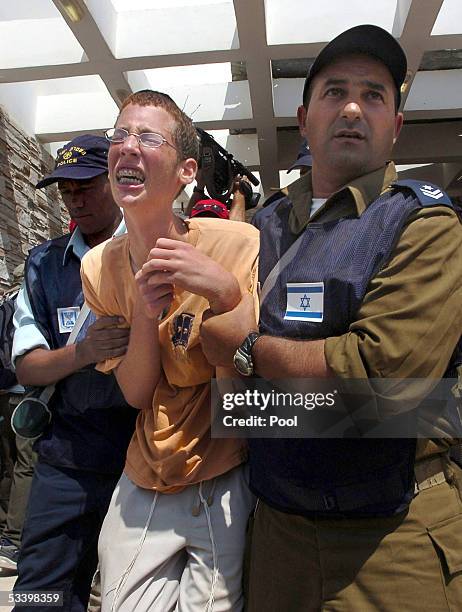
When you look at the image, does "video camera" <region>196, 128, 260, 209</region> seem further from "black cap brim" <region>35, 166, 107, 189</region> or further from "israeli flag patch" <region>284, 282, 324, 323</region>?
"israeli flag patch" <region>284, 282, 324, 323</region>

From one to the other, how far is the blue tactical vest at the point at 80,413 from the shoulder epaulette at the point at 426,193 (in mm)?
1116

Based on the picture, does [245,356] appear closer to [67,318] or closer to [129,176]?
[129,176]

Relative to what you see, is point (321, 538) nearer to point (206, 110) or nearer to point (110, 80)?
point (110, 80)

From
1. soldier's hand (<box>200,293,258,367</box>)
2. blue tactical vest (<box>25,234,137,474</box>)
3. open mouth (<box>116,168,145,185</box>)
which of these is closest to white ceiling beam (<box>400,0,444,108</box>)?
blue tactical vest (<box>25,234,137,474</box>)

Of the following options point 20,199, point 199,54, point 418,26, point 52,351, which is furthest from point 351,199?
point 20,199

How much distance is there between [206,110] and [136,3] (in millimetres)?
1373

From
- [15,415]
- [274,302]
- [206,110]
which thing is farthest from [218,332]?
[206,110]

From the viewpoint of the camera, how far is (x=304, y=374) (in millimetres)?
1121

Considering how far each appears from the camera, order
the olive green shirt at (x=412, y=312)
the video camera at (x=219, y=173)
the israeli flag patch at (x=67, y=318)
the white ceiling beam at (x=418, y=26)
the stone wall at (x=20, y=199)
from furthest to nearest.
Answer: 1. the stone wall at (x=20, y=199)
2. the white ceiling beam at (x=418, y=26)
3. the video camera at (x=219, y=173)
4. the israeli flag patch at (x=67, y=318)
5. the olive green shirt at (x=412, y=312)

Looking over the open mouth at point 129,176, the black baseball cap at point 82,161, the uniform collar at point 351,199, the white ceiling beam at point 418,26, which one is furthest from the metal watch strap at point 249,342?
the white ceiling beam at point 418,26

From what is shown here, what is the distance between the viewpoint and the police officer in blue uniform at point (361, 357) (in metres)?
1.09

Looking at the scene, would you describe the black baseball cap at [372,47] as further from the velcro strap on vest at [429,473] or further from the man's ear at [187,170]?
the velcro strap on vest at [429,473]

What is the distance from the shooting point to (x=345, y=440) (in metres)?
1.19

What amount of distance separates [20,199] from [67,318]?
4.29m
